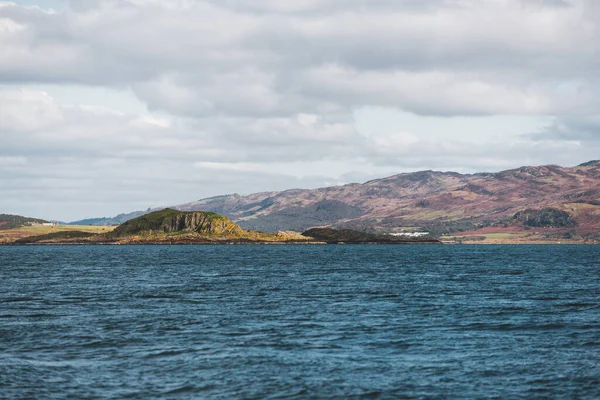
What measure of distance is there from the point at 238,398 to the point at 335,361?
991cm

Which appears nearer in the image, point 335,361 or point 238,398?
point 238,398

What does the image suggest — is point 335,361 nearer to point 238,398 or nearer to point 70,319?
point 238,398

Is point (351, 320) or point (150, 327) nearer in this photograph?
point (150, 327)

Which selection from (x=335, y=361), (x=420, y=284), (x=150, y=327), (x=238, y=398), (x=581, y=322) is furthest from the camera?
(x=420, y=284)

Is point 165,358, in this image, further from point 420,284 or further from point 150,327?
point 420,284

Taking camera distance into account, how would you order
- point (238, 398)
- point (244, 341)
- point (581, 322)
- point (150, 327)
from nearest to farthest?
point (238, 398)
point (244, 341)
point (150, 327)
point (581, 322)

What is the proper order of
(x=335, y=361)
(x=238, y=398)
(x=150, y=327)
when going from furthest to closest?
1. (x=150, y=327)
2. (x=335, y=361)
3. (x=238, y=398)

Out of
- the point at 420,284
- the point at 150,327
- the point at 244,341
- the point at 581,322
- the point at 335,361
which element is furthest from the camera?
the point at 420,284

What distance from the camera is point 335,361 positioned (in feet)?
137

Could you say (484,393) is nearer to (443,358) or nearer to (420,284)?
(443,358)

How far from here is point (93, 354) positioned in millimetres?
44250

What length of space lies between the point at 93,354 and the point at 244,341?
10.6 metres

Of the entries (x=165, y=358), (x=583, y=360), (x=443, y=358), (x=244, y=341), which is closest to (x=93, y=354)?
(x=165, y=358)

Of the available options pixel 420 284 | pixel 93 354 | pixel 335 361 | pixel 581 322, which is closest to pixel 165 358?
pixel 93 354
